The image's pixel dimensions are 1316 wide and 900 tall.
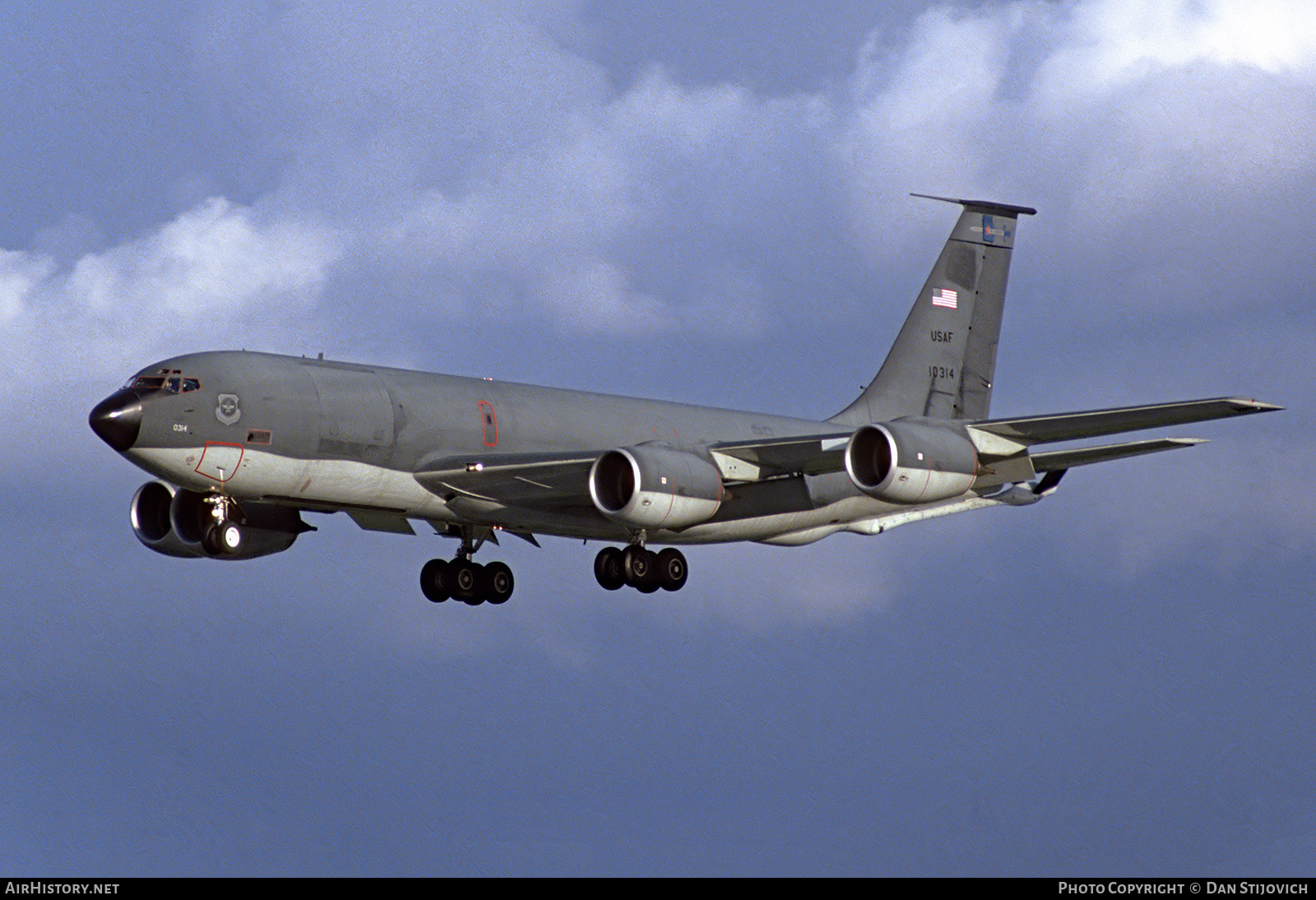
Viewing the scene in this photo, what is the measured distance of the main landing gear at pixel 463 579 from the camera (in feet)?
134

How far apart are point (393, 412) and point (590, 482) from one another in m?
4.28

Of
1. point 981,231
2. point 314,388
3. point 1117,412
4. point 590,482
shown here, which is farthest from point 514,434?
point 981,231

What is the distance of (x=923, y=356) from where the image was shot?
155 feet

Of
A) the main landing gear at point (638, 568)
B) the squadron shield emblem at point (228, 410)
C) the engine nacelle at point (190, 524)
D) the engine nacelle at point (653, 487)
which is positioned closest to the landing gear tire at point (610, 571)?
the main landing gear at point (638, 568)

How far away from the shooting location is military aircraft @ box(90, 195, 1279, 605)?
3306 cm

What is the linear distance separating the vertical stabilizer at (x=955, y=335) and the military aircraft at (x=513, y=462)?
4.27 m

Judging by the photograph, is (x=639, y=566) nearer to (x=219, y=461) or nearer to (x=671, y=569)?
(x=671, y=569)

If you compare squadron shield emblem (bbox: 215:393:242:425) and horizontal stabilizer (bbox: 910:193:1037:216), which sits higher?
horizontal stabilizer (bbox: 910:193:1037:216)

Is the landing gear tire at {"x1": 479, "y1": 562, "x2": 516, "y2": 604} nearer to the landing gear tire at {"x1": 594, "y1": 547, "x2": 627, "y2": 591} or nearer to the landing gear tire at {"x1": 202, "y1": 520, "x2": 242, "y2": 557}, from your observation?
the landing gear tire at {"x1": 594, "y1": 547, "x2": 627, "y2": 591}

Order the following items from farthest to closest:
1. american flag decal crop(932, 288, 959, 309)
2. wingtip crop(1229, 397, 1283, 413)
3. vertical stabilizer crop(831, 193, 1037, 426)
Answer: american flag decal crop(932, 288, 959, 309) < vertical stabilizer crop(831, 193, 1037, 426) < wingtip crop(1229, 397, 1283, 413)

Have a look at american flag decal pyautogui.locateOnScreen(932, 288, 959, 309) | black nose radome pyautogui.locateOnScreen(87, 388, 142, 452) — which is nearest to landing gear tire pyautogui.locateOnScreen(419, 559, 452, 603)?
black nose radome pyautogui.locateOnScreen(87, 388, 142, 452)

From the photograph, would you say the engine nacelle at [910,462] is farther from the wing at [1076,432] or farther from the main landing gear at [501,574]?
the main landing gear at [501,574]

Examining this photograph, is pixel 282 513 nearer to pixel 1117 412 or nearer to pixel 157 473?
pixel 157 473

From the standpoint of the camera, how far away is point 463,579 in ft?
134
